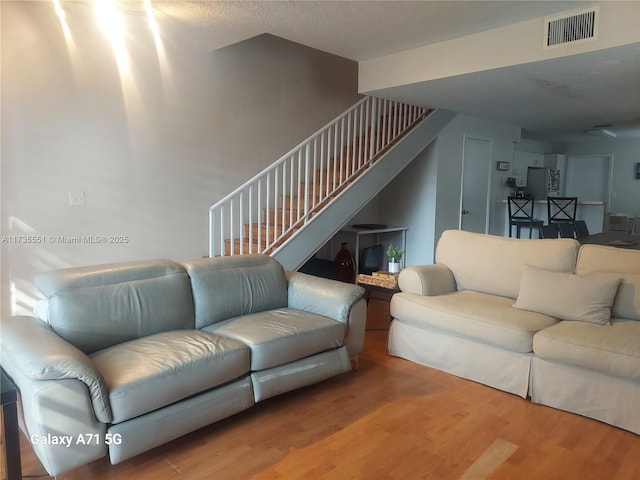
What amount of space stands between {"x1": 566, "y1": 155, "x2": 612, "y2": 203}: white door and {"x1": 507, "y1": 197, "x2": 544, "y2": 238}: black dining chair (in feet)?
12.1

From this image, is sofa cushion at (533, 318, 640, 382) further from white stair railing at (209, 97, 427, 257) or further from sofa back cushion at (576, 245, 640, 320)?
white stair railing at (209, 97, 427, 257)

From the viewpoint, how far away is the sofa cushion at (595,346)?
2.34 meters

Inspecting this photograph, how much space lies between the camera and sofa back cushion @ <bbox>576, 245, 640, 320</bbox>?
276 cm

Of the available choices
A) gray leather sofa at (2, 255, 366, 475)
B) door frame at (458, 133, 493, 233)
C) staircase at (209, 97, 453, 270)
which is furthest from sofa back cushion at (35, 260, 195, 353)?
door frame at (458, 133, 493, 233)

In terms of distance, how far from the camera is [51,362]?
179 centimetres

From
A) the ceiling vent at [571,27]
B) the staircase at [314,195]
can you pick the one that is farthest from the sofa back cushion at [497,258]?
the ceiling vent at [571,27]

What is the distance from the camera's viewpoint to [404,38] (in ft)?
12.9

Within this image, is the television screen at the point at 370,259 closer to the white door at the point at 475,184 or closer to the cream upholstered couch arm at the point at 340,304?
the white door at the point at 475,184

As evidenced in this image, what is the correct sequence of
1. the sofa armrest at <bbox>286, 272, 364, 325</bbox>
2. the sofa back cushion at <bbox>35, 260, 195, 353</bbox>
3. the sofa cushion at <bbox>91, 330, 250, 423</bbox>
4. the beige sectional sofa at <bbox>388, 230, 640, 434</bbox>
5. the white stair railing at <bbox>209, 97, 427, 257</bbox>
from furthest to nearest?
the white stair railing at <bbox>209, 97, 427, 257</bbox>
the sofa armrest at <bbox>286, 272, 364, 325</bbox>
the beige sectional sofa at <bbox>388, 230, 640, 434</bbox>
the sofa back cushion at <bbox>35, 260, 195, 353</bbox>
the sofa cushion at <bbox>91, 330, 250, 423</bbox>

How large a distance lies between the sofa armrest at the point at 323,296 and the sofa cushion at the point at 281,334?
0.07 meters

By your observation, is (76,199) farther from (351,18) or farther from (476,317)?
(476,317)

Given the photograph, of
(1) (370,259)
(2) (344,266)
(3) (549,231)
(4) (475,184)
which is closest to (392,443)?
(2) (344,266)

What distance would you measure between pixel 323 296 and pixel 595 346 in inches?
63.3

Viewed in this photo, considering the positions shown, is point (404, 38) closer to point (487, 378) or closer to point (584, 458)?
point (487, 378)
